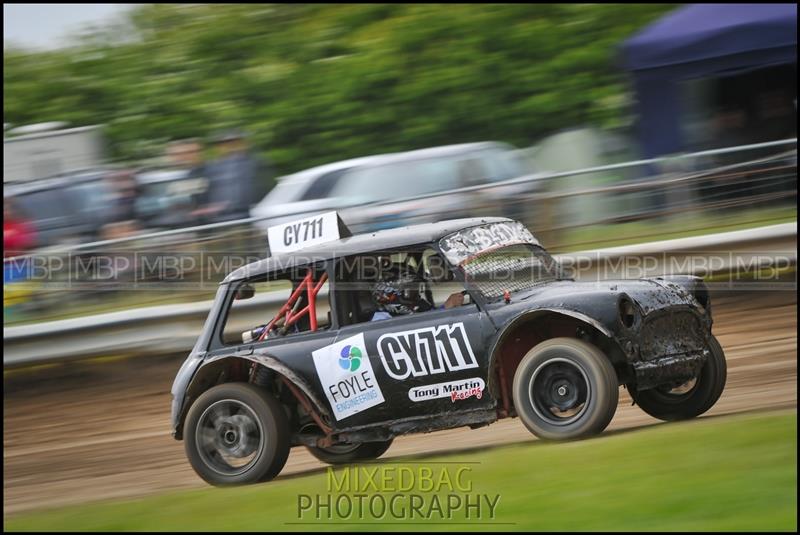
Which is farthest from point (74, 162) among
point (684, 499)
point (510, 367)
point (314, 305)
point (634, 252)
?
point (684, 499)

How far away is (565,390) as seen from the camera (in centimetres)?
645

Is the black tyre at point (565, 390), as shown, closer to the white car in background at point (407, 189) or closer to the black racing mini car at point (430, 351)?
the black racing mini car at point (430, 351)

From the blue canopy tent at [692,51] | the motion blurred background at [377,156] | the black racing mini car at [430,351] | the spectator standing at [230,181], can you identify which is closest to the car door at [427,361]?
the black racing mini car at [430,351]

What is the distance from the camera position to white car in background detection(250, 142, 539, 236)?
10773 mm

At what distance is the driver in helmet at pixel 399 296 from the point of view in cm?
718

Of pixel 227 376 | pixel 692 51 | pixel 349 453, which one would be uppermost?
pixel 692 51

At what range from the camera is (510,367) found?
680 centimetres

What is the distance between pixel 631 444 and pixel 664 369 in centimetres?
56

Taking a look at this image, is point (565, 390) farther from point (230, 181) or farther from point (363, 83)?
point (363, 83)

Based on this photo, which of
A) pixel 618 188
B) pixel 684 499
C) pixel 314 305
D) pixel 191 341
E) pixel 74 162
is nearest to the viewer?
pixel 684 499

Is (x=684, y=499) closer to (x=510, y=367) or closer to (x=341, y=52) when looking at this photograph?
Result: (x=510, y=367)

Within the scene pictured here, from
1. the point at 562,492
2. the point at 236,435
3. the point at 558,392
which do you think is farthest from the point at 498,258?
the point at 562,492

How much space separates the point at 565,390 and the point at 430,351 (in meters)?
0.80

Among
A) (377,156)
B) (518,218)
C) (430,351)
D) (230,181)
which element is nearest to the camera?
(430,351)
